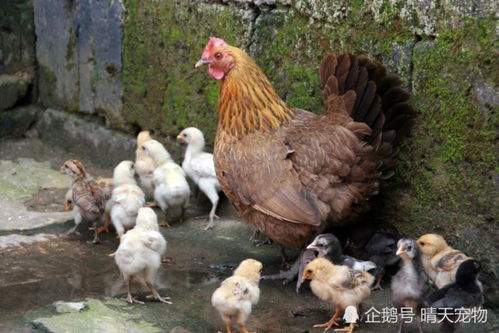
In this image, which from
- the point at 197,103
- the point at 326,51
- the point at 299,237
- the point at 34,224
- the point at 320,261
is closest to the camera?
the point at 320,261

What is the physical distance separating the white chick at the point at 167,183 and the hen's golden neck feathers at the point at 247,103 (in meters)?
1.06

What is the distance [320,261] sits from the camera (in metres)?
5.32

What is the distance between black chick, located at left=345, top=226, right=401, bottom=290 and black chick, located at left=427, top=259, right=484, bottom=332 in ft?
2.65

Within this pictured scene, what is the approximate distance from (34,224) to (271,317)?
261cm

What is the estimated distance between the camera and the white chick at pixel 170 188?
7.05 metres

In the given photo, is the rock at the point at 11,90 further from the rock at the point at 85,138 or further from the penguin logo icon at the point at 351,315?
the penguin logo icon at the point at 351,315

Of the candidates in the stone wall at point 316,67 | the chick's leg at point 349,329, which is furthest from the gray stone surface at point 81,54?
the chick's leg at point 349,329

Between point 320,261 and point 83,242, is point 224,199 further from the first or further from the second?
point 320,261

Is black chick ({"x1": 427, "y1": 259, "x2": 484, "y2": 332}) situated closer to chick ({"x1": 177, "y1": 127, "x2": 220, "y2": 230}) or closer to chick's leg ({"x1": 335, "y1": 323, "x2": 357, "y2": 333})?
chick's leg ({"x1": 335, "y1": 323, "x2": 357, "y2": 333})

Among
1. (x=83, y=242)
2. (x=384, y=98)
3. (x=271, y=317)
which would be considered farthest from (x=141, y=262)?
(x=384, y=98)

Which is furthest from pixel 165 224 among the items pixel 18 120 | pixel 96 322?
pixel 18 120

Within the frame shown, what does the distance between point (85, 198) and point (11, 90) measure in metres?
2.97

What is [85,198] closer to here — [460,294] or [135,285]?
[135,285]

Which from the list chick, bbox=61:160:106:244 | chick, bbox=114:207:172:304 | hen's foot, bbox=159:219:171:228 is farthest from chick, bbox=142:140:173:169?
chick, bbox=114:207:172:304
